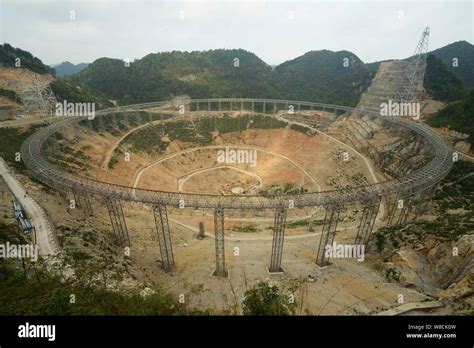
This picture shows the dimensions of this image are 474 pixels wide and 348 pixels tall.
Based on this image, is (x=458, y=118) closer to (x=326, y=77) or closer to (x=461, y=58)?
(x=326, y=77)

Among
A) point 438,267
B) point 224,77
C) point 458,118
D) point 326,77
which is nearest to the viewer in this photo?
point 438,267

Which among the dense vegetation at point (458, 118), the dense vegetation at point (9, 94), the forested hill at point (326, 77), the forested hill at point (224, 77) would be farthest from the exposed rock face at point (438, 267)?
the dense vegetation at point (9, 94)

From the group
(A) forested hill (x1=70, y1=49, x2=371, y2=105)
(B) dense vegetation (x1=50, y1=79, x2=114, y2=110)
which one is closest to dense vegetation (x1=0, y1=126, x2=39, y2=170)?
(B) dense vegetation (x1=50, y1=79, x2=114, y2=110)

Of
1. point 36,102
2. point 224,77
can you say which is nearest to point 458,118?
point 224,77

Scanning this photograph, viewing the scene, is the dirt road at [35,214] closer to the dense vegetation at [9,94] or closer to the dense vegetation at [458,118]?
the dense vegetation at [9,94]

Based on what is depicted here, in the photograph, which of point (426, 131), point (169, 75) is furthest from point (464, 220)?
point (169, 75)

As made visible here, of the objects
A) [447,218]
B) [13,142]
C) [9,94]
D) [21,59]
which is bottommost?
[447,218]

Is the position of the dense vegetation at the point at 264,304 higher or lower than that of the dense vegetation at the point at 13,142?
lower
